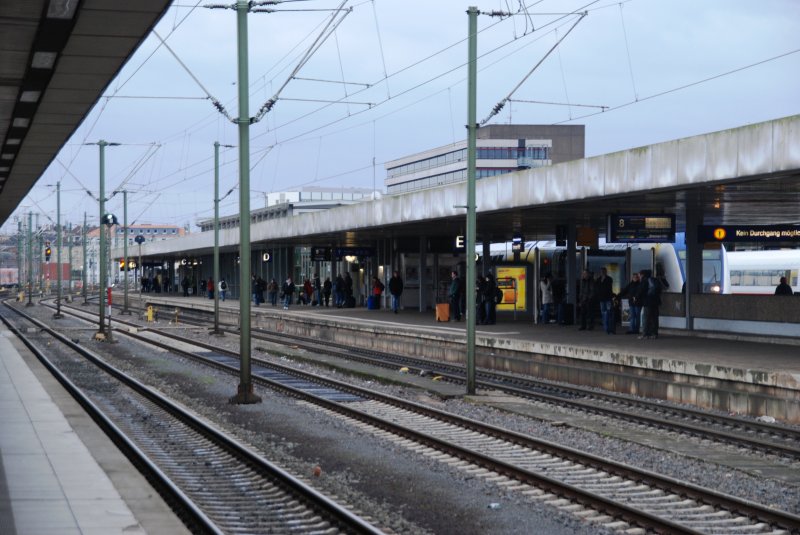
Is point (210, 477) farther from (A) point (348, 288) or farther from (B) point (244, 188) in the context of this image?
(A) point (348, 288)

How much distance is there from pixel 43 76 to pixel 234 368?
1169 cm

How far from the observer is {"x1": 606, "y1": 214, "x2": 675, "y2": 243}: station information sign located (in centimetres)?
2444

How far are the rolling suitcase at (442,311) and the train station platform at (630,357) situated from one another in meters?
0.75

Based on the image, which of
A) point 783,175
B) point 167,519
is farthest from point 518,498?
point 783,175

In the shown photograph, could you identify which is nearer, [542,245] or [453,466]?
[453,466]

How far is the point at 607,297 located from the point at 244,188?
11.8 meters

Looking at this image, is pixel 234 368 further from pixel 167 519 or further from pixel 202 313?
pixel 202 313

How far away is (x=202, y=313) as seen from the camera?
5894 centimetres

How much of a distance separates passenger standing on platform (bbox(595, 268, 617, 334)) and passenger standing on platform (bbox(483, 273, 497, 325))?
4.60m

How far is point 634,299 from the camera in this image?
2486cm

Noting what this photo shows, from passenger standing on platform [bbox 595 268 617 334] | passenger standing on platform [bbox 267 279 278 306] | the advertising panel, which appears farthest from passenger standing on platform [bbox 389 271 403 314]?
passenger standing on platform [bbox 267 279 278 306]

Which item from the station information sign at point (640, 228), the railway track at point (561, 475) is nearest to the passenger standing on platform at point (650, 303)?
the station information sign at point (640, 228)

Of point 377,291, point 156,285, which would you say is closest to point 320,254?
point 377,291

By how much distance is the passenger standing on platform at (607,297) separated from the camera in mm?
25883
